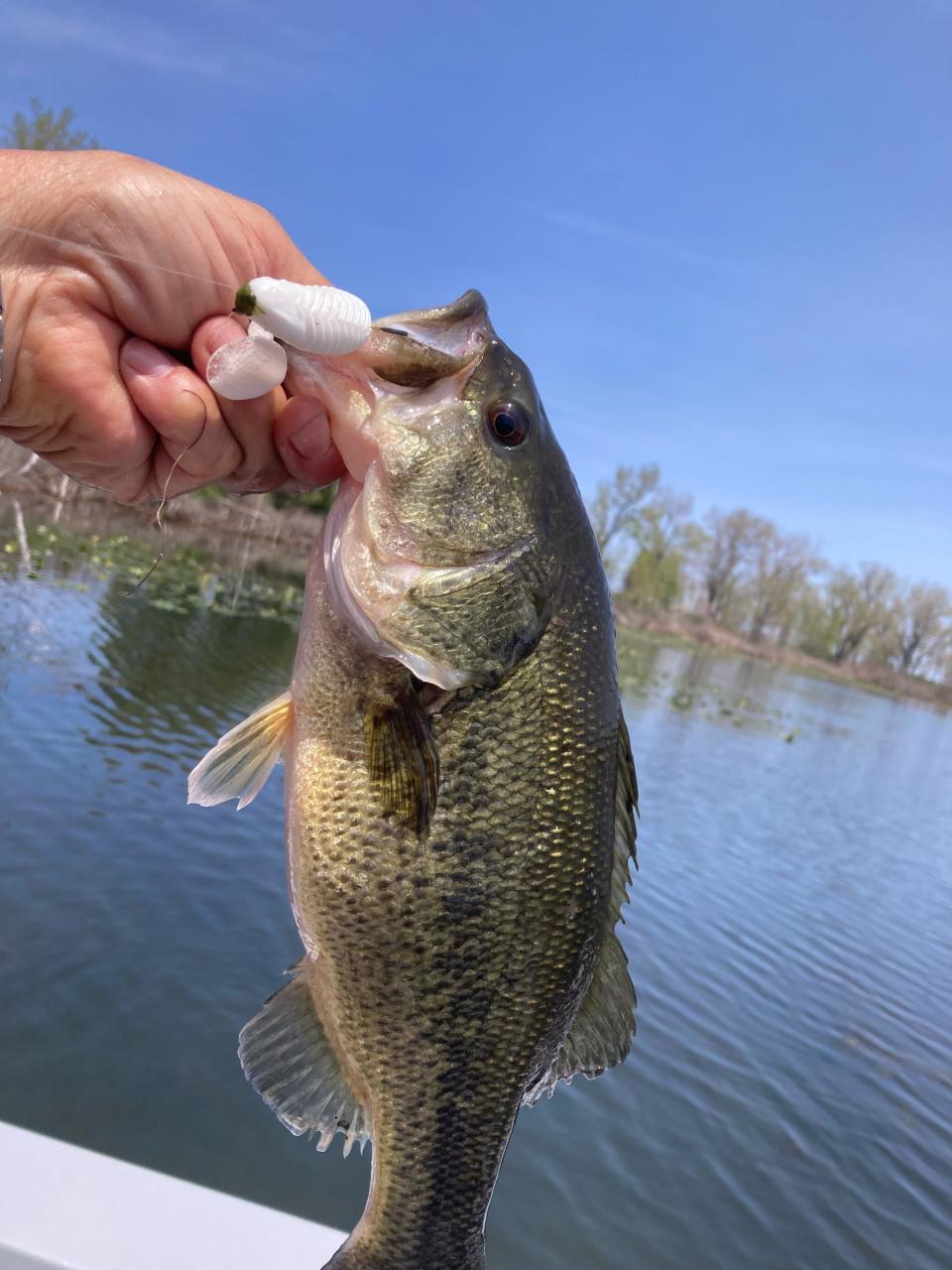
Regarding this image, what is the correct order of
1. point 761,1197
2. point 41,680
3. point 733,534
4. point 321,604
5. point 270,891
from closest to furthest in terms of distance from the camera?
point 321,604, point 761,1197, point 270,891, point 41,680, point 733,534

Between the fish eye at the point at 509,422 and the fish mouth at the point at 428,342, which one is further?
the fish eye at the point at 509,422

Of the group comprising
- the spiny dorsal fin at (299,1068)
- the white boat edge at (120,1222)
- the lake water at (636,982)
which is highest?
the spiny dorsal fin at (299,1068)

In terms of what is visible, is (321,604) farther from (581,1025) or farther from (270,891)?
(270,891)

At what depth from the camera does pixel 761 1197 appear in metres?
6.40

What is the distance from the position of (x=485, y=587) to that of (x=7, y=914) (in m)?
6.43

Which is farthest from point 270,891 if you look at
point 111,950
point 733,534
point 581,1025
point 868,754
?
point 733,534

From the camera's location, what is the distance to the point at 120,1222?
8.50 feet

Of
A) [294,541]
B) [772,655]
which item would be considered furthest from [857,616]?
[294,541]

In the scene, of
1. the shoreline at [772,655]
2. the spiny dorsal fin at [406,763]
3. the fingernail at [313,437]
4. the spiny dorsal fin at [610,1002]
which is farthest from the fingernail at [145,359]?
the shoreline at [772,655]

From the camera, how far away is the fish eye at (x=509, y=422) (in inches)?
77.6

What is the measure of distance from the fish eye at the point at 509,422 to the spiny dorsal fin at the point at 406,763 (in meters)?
0.61

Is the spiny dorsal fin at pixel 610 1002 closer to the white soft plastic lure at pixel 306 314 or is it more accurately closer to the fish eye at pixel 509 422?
the fish eye at pixel 509 422

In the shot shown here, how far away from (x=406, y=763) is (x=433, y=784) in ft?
0.23

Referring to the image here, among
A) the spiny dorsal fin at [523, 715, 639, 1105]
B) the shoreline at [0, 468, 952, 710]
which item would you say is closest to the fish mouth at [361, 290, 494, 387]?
the spiny dorsal fin at [523, 715, 639, 1105]
